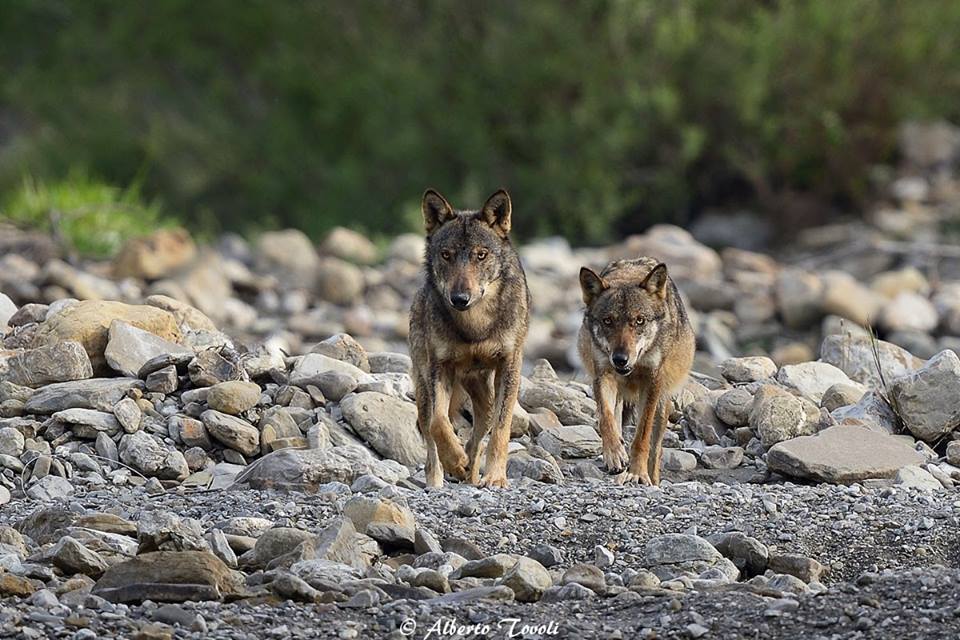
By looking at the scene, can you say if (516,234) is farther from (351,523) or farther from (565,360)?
(351,523)

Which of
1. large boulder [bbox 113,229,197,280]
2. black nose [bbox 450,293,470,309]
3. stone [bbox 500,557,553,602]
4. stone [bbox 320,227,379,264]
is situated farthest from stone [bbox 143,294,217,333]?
stone [bbox 320,227,379,264]

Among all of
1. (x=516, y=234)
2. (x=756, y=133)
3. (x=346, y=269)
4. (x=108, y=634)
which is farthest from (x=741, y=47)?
(x=108, y=634)

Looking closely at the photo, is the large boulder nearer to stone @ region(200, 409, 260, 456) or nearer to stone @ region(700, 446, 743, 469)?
stone @ region(200, 409, 260, 456)

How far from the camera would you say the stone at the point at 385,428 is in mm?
8141

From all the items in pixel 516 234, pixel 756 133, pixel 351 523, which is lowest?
pixel 351 523

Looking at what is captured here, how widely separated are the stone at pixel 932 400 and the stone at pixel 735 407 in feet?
2.68

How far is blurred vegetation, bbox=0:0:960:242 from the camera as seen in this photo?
22.9 meters

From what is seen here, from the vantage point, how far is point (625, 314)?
8383mm

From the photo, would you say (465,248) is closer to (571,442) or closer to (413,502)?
(571,442)

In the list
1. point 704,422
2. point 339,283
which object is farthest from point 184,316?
point 339,283

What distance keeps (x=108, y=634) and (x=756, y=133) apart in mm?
19492

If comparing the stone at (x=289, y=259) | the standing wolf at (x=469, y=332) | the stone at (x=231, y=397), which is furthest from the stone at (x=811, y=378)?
the stone at (x=289, y=259)

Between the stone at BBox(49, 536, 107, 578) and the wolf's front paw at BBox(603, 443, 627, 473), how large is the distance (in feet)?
10.3

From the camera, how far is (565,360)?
16484 mm
